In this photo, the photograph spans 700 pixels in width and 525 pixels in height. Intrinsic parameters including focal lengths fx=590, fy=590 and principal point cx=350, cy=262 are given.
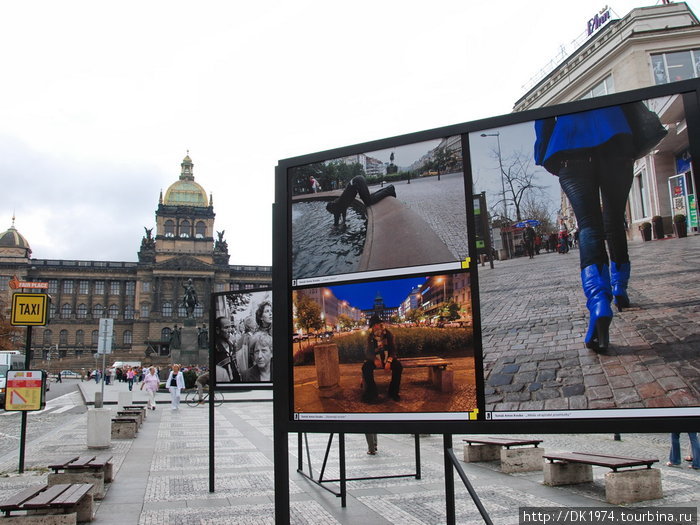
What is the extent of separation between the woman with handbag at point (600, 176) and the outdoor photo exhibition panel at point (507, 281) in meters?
0.01

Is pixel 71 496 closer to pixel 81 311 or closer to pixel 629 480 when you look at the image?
pixel 629 480

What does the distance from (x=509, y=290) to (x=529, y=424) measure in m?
0.97

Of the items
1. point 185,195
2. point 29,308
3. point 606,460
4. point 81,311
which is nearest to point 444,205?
point 606,460

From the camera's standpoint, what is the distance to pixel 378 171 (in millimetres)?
4906

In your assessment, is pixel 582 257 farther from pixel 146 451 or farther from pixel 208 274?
pixel 208 274

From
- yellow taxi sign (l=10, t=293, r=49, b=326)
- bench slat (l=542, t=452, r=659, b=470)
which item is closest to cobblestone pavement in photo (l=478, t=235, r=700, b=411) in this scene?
bench slat (l=542, t=452, r=659, b=470)

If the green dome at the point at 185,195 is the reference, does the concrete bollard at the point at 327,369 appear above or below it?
below

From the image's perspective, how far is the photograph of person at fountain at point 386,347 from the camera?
14.7 feet

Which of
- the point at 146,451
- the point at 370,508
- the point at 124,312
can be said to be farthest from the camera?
the point at 124,312

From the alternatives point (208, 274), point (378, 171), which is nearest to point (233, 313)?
point (378, 171)

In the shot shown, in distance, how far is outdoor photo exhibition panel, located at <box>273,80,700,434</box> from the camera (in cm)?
407

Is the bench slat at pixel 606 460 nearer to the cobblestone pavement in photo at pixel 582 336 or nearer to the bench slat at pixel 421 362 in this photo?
the cobblestone pavement in photo at pixel 582 336

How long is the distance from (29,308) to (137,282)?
104 metres

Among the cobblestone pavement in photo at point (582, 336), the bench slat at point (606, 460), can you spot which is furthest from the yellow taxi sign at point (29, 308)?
the cobblestone pavement in photo at point (582, 336)
